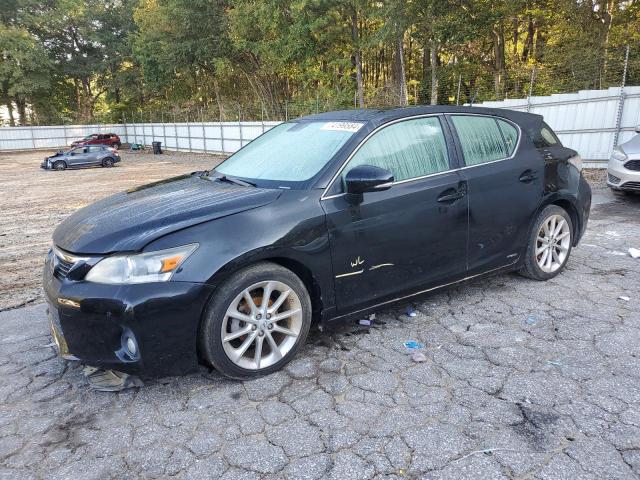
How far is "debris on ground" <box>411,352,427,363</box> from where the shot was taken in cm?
308

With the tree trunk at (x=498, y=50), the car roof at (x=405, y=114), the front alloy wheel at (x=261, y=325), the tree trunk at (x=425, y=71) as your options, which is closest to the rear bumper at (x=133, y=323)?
Answer: the front alloy wheel at (x=261, y=325)

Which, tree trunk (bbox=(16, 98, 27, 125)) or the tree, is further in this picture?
tree trunk (bbox=(16, 98, 27, 125))

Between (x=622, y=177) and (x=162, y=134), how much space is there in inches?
1216

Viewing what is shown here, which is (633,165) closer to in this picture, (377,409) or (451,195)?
(451,195)

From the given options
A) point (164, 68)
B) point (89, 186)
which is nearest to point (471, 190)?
point (89, 186)

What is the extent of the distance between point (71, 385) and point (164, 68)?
3254 cm

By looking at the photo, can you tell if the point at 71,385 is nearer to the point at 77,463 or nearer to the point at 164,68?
the point at 77,463

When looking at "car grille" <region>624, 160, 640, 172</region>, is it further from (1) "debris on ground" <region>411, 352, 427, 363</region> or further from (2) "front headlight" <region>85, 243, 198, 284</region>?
(2) "front headlight" <region>85, 243, 198, 284</region>

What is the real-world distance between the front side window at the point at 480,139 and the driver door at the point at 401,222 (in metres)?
0.18

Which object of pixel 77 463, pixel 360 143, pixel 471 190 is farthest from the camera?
pixel 471 190

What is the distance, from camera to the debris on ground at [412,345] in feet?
10.7

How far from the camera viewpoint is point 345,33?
23.6 metres

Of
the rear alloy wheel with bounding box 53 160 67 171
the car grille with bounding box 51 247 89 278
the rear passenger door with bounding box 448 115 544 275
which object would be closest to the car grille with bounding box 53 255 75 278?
the car grille with bounding box 51 247 89 278

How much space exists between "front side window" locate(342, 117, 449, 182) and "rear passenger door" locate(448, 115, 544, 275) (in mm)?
204
